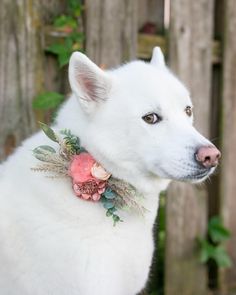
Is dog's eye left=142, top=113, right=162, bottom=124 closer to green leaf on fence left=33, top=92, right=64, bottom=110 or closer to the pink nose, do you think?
the pink nose

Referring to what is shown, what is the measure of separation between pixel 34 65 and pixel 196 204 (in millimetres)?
1534

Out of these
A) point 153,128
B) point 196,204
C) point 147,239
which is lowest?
point 196,204

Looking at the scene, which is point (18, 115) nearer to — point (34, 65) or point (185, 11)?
point (34, 65)

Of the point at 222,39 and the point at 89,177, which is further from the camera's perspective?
the point at 222,39

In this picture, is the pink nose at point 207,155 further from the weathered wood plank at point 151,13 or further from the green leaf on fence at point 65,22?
the weathered wood plank at point 151,13

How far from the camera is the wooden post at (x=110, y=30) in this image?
4145mm

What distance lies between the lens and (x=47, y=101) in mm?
4020

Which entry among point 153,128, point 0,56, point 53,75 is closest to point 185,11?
point 53,75

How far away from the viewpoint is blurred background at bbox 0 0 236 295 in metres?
4.07

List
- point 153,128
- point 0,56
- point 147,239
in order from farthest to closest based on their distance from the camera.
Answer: point 0,56
point 147,239
point 153,128

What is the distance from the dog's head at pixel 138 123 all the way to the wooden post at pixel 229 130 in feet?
5.53

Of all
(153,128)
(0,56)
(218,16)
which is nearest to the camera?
(153,128)

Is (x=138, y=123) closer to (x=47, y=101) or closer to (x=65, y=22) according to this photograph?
(x=47, y=101)

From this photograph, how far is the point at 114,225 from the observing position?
292cm
